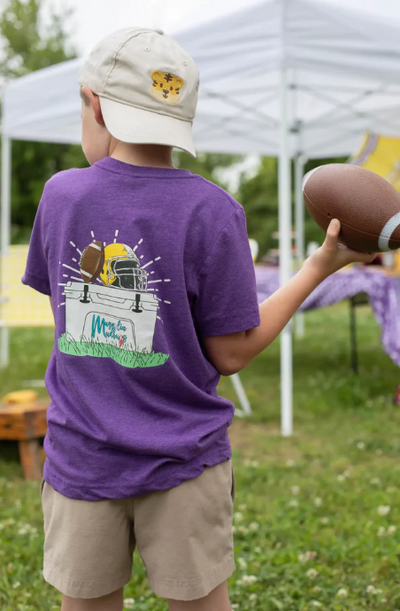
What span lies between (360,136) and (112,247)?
7.50m

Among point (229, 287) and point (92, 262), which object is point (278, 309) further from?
point (92, 262)

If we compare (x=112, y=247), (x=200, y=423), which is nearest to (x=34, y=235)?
(x=112, y=247)

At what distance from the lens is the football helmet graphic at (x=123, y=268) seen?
1.20m

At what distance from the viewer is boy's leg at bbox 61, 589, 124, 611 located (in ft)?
4.29

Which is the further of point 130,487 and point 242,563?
point 242,563

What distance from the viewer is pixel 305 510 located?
3014 millimetres

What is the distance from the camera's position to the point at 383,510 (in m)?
2.93

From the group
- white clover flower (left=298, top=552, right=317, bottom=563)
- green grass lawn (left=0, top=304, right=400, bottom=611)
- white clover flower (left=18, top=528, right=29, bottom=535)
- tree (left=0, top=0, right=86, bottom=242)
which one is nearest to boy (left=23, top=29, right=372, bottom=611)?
green grass lawn (left=0, top=304, right=400, bottom=611)

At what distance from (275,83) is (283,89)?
8.53 ft

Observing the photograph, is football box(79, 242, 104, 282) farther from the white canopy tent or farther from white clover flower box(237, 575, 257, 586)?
the white canopy tent

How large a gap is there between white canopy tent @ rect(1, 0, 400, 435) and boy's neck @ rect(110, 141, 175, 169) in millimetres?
2873

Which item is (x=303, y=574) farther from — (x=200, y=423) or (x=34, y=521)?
(x=200, y=423)

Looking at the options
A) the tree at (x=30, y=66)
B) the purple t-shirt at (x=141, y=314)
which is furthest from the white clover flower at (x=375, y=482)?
the tree at (x=30, y=66)

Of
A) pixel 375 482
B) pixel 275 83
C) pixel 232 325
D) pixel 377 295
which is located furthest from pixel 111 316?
pixel 275 83
